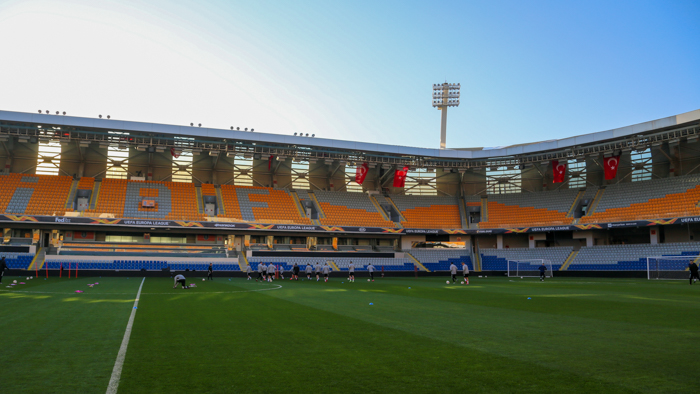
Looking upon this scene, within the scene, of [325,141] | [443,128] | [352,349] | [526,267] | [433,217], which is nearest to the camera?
[352,349]

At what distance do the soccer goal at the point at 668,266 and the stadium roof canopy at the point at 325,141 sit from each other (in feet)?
35.2

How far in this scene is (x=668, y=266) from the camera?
41250 millimetres

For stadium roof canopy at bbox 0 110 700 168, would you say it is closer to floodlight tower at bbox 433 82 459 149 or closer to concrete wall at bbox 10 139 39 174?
concrete wall at bbox 10 139 39 174

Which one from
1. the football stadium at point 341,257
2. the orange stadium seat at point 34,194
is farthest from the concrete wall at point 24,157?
the orange stadium seat at point 34,194

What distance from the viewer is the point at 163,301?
18406 millimetres

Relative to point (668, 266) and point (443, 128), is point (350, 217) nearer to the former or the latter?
point (443, 128)

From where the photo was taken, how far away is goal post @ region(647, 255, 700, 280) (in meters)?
39.7

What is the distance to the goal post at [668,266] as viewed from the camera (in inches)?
1563

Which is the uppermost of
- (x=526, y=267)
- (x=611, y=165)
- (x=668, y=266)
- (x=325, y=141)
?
(x=325, y=141)

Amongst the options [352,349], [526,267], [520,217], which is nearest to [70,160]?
[526,267]

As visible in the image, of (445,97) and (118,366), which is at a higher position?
(445,97)

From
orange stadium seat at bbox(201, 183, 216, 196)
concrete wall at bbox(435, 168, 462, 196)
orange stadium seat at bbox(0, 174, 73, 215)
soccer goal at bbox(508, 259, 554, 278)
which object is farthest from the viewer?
concrete wall at bbox(435, 168, 462, 196)

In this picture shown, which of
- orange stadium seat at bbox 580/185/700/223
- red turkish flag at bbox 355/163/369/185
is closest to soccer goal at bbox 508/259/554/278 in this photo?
orange stadium seat at bbox 580/185/700/223

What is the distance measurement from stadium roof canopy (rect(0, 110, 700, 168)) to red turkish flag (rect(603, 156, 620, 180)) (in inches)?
45.9
